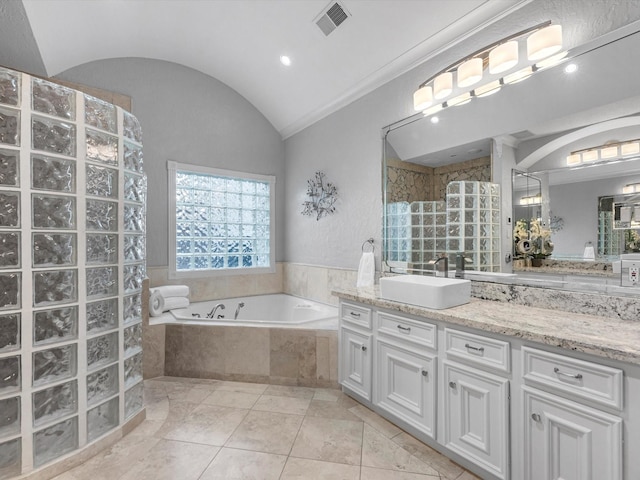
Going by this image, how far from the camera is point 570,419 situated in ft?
4.12

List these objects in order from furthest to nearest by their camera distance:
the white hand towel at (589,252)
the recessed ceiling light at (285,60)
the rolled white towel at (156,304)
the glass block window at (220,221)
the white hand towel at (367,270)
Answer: the glass block window at (220,221) < the recessed ceiling light at (285,60) < the rolled white towel at (156,304) < the white hand towel at (367,270) < the white hand towel at (589,252)

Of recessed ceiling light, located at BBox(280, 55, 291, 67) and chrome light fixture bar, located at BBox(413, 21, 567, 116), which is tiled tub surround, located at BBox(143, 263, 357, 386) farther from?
recessed ceiling light, located at BBox(280, 55, 291, 67)

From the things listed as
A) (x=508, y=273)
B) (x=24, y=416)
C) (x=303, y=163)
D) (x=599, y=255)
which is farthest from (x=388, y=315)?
(x=303, y=163)

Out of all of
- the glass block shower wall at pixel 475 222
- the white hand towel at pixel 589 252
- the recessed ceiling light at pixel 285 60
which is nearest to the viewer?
the white hand towel at pixel 589 252

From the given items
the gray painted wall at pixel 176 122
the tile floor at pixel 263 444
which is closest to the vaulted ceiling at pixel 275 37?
the gray painted wall at pixel 176 122

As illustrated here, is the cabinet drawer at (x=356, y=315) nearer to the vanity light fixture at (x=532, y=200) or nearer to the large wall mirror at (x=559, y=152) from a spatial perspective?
the large wall mirror at (x=559, y=152)

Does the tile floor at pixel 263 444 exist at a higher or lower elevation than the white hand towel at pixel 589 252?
lower

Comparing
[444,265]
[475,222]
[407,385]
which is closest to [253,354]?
[407,385]

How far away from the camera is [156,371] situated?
277 centimetres

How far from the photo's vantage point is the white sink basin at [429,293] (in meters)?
1.79

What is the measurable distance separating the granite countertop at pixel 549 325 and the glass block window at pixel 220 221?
2.37 metres

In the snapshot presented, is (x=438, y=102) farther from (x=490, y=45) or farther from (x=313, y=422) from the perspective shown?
(x=313, y=422)

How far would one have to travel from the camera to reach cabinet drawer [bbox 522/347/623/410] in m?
1.16

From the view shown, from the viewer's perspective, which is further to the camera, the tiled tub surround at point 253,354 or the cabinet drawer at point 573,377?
the tiled tub surround at point 253,354
